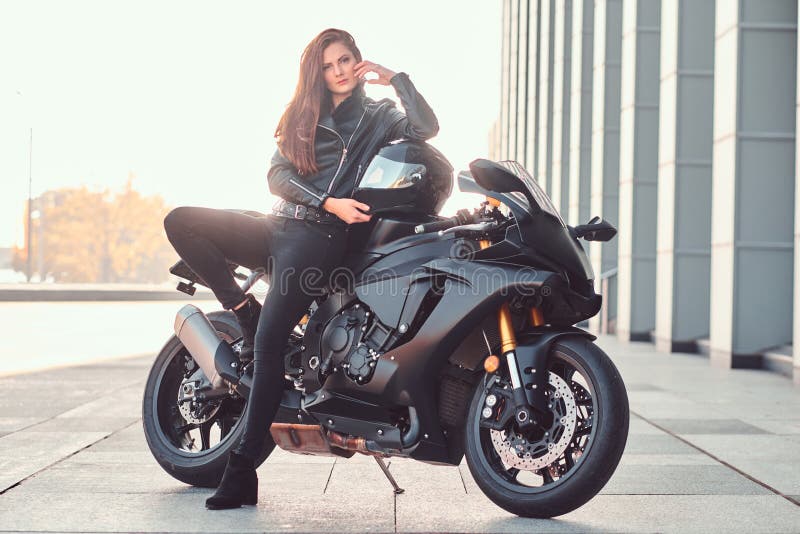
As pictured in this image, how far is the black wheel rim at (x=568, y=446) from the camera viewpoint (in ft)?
12.2

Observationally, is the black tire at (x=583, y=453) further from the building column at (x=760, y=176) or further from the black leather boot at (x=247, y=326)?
the building column at (x=760, y=176)

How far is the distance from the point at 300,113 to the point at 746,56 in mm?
8239

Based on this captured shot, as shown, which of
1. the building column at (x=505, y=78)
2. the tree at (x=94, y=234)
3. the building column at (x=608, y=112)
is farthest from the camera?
the tree at (x=94, y=234)

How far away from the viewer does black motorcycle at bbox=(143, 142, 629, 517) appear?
3.77 meters

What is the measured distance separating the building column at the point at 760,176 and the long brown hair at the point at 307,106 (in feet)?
25.7

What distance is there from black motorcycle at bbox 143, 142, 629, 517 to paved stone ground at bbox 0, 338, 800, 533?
0.27 m

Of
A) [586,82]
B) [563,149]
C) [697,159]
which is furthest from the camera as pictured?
[563,149]

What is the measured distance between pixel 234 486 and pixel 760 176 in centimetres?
858

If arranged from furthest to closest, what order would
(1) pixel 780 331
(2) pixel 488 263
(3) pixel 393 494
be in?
(1) pixel 780 331, (3) pixel 393 494, (2) pixel 488 263

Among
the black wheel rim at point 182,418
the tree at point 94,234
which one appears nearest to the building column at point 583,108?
the black wheel rim at point 182,418

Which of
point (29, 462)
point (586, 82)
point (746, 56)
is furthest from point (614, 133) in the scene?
point (29, 462)

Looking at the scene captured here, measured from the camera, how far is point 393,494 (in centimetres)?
449

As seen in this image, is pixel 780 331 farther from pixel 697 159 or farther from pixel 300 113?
pixel 300 113

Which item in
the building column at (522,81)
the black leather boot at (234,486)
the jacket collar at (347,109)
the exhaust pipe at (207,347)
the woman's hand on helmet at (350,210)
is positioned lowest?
the black leather boot at (234,486)
